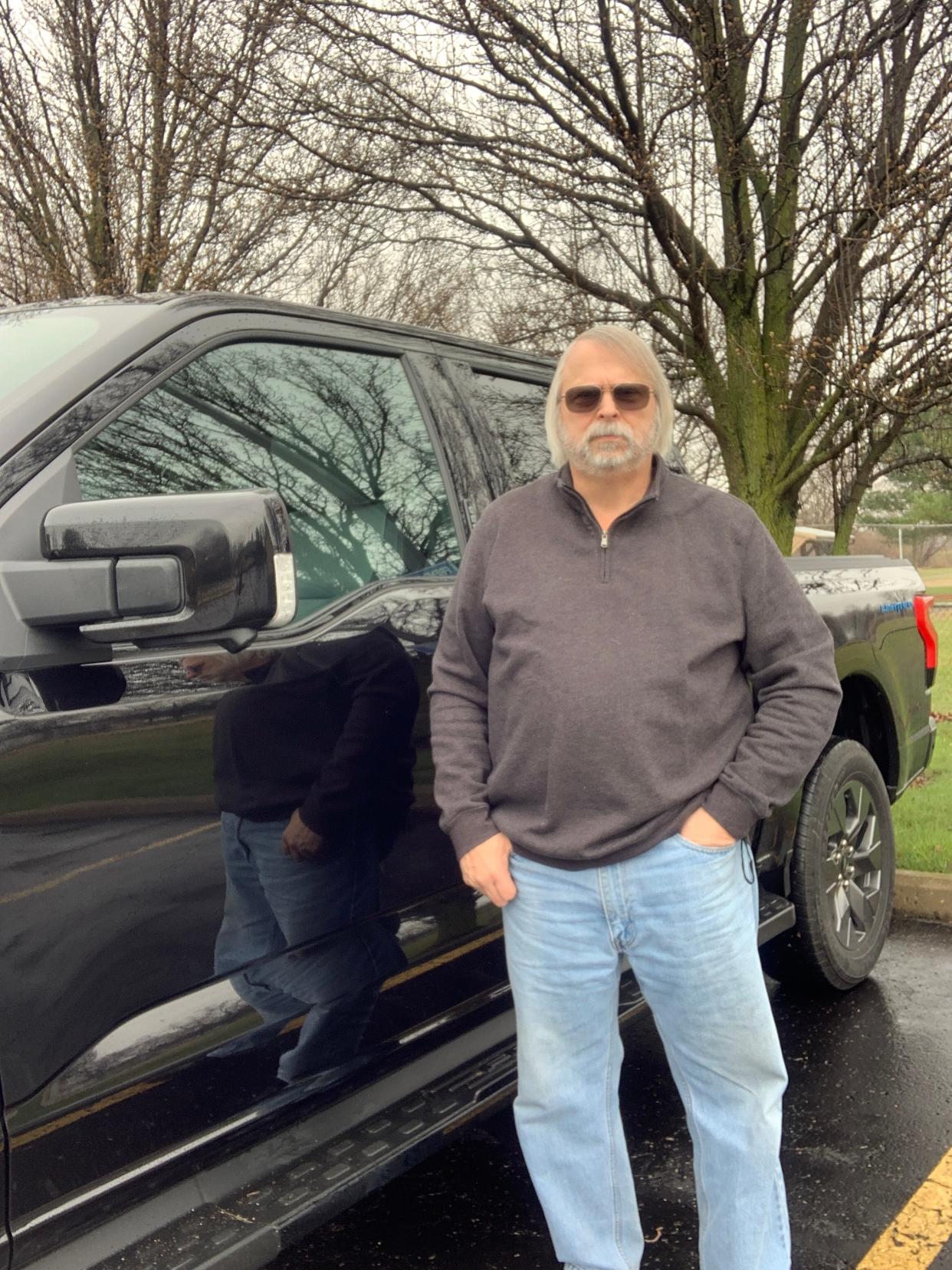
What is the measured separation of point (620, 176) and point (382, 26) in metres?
1.96

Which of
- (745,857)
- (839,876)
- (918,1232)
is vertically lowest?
(918,1232)

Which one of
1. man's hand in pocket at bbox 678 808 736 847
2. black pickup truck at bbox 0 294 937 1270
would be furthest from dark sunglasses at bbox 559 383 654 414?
man's hand in pocket at bbox 678 808 736 847

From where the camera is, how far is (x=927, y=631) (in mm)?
4609

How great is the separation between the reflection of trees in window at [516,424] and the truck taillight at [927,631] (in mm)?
1847

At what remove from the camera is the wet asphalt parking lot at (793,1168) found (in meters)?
2.77

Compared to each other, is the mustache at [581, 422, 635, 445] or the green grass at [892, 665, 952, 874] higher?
the mustache at [581, 422, 635, 445]

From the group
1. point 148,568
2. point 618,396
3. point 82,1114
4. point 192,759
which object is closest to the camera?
point 148,568

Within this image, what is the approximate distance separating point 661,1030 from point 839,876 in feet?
6.09

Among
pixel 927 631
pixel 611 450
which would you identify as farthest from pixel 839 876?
pixel 611 450

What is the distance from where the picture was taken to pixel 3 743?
5.67 feet

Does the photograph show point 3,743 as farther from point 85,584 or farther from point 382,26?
point 382,26

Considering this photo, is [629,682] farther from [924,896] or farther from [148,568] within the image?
[924,896]

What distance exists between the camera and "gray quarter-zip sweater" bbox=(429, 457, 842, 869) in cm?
213

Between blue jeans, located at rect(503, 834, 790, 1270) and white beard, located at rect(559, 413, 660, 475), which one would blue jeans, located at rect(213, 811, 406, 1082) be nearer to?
blue jeans, located at rect(503, 834, 790, 1270)
